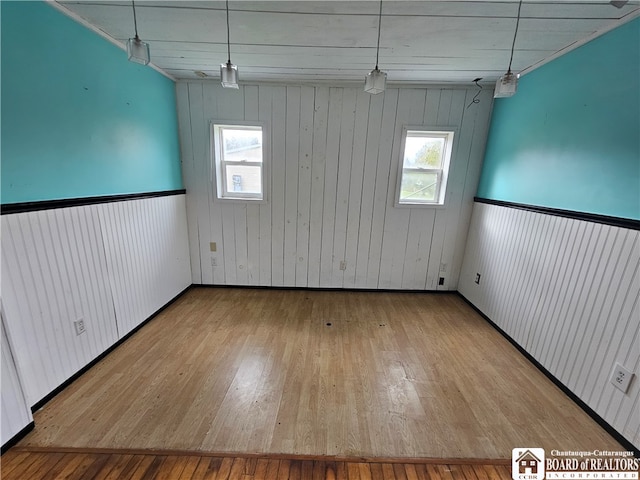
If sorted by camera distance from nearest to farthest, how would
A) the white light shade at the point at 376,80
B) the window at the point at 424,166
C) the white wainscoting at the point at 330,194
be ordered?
the white light shade at the point at 376,80 → the white wainscoting at the point at 330,194 → the window at the point at 424,166

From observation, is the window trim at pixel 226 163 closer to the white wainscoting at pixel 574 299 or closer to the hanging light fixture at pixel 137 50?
the hanging light fixture at pixel 137 50

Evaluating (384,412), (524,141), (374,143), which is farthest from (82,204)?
(524,141)

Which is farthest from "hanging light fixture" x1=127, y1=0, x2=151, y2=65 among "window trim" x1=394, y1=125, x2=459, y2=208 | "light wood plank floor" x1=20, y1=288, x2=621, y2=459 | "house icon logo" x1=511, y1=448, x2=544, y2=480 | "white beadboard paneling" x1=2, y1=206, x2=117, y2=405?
"house icon logo" x1=511, y1=448, x2=544, y2=480

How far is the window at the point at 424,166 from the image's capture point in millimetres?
2977

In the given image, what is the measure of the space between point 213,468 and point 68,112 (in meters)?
2.31

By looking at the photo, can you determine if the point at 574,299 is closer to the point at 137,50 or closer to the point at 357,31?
the point at 357,31

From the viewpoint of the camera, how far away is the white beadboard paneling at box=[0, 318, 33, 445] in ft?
4.19

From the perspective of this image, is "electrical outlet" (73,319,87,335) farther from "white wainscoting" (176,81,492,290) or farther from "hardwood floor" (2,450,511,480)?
"white wainscoting" (176,81,492,290)

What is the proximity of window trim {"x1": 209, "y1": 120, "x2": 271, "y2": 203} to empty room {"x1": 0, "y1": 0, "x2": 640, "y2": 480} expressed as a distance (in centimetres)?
2

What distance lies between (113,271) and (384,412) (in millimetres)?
2327

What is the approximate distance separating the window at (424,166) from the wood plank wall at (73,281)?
9.09 ft

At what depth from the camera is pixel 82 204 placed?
5.82ft

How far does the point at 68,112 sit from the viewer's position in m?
1.65

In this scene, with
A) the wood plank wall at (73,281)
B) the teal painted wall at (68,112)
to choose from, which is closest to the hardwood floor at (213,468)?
the wood plank wall at (73,281)
